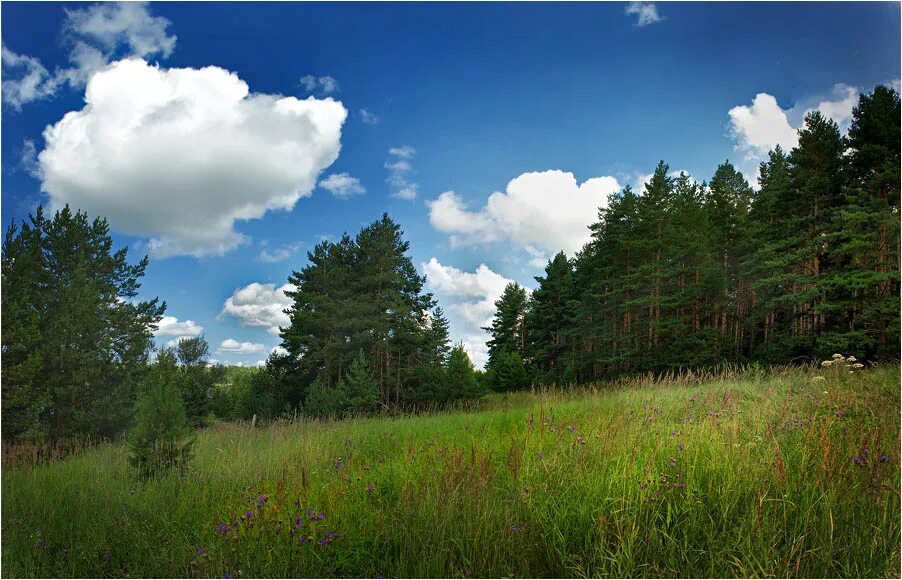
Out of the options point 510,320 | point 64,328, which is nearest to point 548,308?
point 510,320

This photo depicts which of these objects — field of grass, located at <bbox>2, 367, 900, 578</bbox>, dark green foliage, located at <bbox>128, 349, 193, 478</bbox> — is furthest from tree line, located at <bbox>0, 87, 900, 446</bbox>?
field of grass, located at <bbox>2, 367, 900, 578</bbox>

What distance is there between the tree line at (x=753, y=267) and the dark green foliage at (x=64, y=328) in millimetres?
19084

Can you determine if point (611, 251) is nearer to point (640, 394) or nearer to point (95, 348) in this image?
point (640, 394)

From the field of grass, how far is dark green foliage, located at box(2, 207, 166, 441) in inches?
365

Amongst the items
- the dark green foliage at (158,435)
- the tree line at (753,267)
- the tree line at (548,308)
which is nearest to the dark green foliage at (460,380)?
the tree line at (548,308)

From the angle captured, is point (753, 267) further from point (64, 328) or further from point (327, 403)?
point (64, 328)

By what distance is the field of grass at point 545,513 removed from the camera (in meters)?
2.58

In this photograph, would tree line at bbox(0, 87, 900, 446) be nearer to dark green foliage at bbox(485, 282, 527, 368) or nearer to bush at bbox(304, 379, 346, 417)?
bush at bbox(304, 379, 346, 417)

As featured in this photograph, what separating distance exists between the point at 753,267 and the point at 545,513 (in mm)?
21107

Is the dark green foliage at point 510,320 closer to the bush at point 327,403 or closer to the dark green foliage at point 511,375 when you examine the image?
the dark green foliage at point 511,375

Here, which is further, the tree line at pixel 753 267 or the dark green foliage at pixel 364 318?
the dark green foliage at pixel 364 318

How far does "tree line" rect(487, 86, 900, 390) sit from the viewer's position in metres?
13.2

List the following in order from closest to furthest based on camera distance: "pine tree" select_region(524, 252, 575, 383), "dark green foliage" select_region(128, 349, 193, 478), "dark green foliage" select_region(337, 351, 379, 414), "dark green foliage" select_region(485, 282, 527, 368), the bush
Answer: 1. "dark green foliage" select_region(128, 349, 193, 478)
2. the bush
3. "dark green foliage" select_region(337, 351, 379, 414)
4. "pine tree" select_region(524, 252, 575, 383)
5. "dark green foliage" select_region(485, 282, 527, 368)

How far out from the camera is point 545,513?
2.88 m
